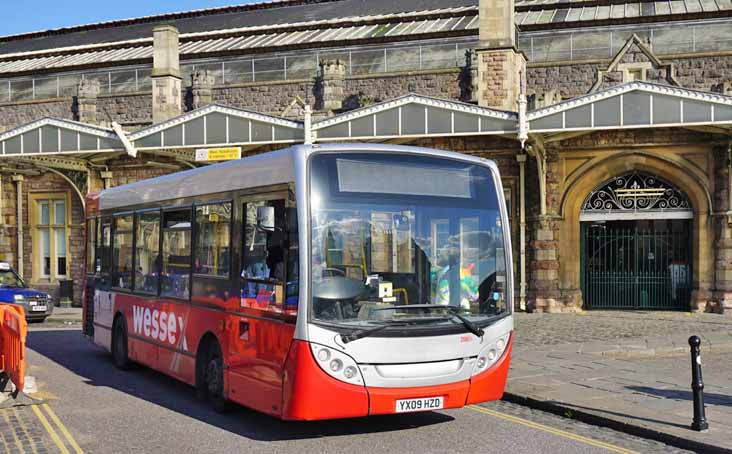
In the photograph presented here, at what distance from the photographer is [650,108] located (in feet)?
64.0

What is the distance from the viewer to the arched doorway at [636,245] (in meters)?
22.0

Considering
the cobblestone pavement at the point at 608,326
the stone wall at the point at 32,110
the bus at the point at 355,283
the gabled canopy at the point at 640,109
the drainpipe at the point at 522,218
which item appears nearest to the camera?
the bus at the point at 355,283

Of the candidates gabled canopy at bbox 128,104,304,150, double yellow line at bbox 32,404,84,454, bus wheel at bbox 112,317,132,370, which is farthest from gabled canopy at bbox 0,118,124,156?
double yellow line at bbox 32,404,84,454

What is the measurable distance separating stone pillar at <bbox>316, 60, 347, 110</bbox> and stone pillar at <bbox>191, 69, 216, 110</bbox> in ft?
18.1

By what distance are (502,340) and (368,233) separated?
1.81 metres

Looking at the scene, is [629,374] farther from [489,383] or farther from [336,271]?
[336,271]

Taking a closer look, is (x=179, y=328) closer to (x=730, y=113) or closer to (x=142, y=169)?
(x=730, y=113)

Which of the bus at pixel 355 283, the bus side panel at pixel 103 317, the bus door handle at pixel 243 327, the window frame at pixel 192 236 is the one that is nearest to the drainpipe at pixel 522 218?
the bus side panel at pixel 103 317

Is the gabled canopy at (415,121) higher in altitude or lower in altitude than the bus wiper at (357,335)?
higher

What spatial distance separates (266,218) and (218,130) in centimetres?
1526

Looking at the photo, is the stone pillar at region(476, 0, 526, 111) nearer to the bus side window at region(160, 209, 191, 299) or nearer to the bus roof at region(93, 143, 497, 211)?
the bus roof at region(93, 143, 497, 211)

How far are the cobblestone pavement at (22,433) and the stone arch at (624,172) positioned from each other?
15.6 meters

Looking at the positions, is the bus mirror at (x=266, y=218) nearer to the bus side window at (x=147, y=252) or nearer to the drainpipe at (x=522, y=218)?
the bus side window at (x=147, y=252)

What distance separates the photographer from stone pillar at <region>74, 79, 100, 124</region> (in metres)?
34.7
